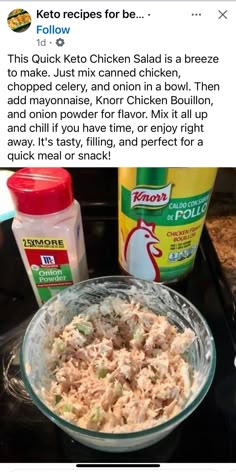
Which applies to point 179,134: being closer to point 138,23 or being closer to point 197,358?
point 138,23

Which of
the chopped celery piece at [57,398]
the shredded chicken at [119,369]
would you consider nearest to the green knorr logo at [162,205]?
the shredded chicken at [119,369]

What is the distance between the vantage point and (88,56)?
1.35ft

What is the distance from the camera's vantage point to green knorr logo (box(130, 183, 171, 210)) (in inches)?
19.2

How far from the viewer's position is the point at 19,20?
1.33ft

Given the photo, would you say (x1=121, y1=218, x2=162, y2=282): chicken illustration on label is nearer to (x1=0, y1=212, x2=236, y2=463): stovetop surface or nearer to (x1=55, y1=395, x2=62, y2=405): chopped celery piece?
(x1=0, y1=212, x2=236, y2=463): stovetop surface

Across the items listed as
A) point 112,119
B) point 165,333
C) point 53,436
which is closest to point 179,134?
point 112,119

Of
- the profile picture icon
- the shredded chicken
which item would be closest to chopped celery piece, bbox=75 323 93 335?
the shredded chicken

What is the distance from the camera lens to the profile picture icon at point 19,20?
40 centimetres

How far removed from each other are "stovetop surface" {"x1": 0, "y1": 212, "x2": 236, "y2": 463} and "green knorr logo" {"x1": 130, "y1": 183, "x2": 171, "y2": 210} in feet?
0.53

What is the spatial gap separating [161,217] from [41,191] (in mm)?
156

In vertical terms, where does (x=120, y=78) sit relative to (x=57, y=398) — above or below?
above

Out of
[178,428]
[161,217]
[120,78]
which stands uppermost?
[120,78]

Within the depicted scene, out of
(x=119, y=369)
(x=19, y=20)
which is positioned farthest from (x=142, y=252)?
(x=19, y=20)

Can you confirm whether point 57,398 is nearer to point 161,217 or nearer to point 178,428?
point 178,428
